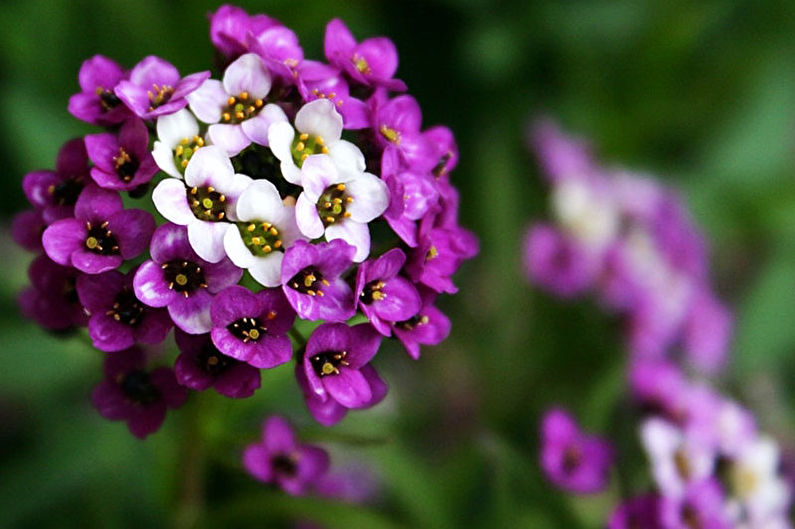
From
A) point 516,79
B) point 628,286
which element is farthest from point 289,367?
point 516,79

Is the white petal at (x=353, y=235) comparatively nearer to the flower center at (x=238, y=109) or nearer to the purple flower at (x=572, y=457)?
the flower center at (x=238, y=109)

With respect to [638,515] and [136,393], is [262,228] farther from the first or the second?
[638,515]

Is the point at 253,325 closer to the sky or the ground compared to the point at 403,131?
closer to the ground

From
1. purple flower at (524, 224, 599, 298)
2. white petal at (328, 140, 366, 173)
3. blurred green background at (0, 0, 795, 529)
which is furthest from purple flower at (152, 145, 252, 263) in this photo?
purple flower at (524, 224, 599, 298)

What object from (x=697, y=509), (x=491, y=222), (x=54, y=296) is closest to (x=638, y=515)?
(x=697, y=509)

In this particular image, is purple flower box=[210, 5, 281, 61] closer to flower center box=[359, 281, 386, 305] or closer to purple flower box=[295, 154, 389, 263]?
purple flower box=[295, 154, 389, 263]

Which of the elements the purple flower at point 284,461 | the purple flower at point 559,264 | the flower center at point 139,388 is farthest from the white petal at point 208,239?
the purple flower at point 559,264
